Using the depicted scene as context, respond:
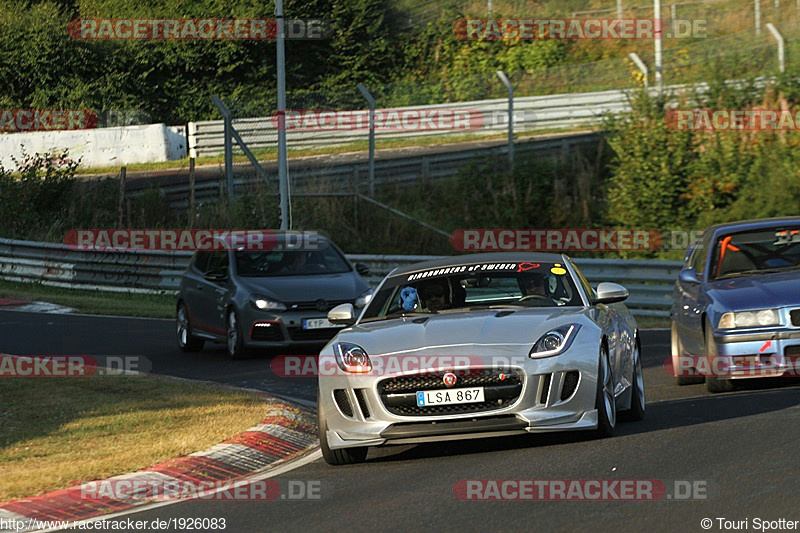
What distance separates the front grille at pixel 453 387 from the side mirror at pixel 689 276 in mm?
4393

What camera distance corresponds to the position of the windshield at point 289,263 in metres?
18.6

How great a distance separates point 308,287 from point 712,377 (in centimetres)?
656

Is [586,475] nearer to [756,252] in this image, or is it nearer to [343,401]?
[343,401]

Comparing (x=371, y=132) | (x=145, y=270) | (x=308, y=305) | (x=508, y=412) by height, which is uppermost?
(x=371, y=132)

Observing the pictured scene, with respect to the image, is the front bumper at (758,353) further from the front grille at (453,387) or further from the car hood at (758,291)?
the front grille at (453,387)

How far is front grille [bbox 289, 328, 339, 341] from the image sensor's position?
1734 centimetres

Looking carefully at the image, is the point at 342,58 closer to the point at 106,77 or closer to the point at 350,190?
the point at 106,77

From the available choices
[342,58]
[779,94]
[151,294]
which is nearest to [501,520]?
[151,294]

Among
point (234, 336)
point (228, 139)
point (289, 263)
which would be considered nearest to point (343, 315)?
point (234, 336)

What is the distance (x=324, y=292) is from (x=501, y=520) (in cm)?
1035

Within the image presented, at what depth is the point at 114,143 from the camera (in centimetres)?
4666

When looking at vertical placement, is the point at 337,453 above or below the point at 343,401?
below

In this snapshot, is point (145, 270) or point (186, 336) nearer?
point (186, 336)

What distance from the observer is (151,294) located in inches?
1129
